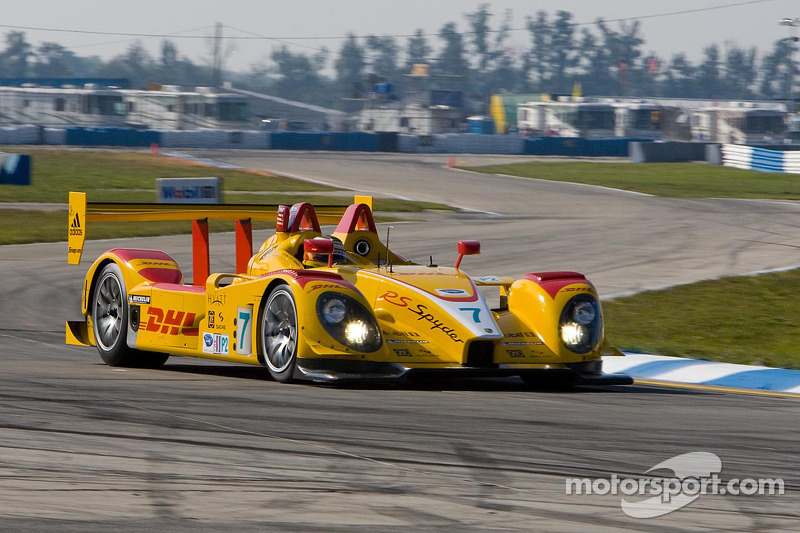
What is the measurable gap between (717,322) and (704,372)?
11.2ft

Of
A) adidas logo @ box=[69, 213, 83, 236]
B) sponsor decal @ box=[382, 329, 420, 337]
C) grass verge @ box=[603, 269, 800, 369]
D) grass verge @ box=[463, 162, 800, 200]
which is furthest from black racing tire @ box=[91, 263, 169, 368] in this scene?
grass verge @ box=[463, 162, 800, 200]

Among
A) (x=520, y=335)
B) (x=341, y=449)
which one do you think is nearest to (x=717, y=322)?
(x=520, y=335)

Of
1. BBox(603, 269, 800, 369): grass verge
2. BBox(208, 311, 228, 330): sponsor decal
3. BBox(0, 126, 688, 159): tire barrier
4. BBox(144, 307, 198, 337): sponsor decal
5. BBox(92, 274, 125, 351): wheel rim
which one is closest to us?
BBox(208, 311, 228, 330): sponsor decal

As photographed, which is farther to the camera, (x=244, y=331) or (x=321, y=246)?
(x=321, y=246)

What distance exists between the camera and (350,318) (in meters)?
8.13

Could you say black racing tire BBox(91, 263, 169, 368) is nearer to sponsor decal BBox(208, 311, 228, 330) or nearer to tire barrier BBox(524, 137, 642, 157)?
sponsor decal BBox(208, 311, 228, 330)

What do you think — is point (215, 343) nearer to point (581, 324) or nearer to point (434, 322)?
point (434, 322)

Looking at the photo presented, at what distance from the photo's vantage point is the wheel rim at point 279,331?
8.21 meters

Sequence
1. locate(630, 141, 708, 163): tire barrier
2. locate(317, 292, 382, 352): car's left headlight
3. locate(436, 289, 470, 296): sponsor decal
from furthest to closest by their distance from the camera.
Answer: locate(630, 141, 708, 163): tire barrier, locate(436, 289, 470, 296): sponsor decal, locate(317, 292, 382, 352): car's left headlight

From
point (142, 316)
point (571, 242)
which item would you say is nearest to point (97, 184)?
point (571, 242)

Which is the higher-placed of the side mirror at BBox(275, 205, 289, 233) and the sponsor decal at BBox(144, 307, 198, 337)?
the side mirror at BBox(275, 205, 289, 233)

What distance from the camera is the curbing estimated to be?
30.8 ft

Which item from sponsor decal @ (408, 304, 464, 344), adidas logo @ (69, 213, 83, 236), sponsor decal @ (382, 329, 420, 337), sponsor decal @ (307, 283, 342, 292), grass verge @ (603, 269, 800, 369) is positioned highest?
adidas logo @ (69, 213, 83, 236)

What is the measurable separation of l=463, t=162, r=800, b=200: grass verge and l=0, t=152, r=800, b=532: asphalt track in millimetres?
33594
